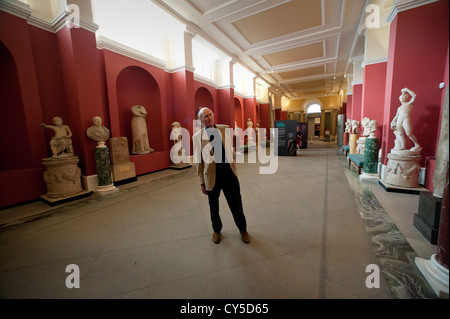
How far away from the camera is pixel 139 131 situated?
6.25 meters

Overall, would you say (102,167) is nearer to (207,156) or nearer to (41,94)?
(41,94)

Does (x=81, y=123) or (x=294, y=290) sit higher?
(x=81, y=123)

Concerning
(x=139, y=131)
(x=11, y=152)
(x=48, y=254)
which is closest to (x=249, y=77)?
(x=139, y=131)

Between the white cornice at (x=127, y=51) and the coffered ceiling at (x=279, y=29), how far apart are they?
61.6 inches

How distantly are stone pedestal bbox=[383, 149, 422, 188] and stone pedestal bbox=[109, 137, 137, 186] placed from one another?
6560 millimetres

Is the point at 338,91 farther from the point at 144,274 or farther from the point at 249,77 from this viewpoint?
the point at 144,274

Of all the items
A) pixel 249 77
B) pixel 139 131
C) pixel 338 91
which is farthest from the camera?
pixel 338 91

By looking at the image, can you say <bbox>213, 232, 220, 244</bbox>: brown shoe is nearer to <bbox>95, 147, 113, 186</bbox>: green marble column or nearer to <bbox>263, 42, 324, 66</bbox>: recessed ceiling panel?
<bbox>95, 147, 113, 186</bbox>: green marble column

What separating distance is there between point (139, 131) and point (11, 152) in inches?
116

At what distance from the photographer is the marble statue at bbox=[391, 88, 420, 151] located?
12.3 feet

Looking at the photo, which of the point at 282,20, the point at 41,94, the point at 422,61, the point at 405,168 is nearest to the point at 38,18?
the point at 41,94

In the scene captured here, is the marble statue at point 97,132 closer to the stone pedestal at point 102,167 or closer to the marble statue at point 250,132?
the stone pedestal at point 102,167

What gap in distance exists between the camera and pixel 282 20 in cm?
689

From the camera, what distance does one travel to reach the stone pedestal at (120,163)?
16.6 feet
